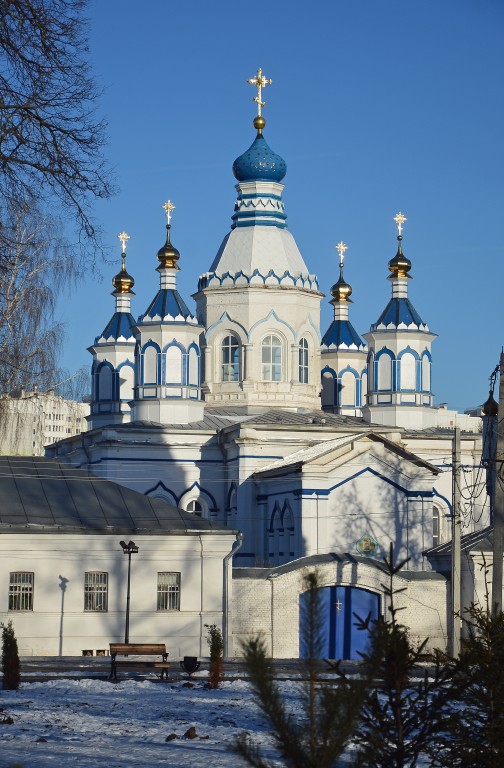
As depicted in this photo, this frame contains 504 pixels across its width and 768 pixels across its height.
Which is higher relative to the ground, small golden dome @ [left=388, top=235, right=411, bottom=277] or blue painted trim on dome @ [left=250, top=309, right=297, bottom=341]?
small golden dome @ [left=388, top=235, right=411, bottom=277]

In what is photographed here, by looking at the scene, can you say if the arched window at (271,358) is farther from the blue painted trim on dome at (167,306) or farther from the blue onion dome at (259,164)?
the blue onion dome at (259,164)

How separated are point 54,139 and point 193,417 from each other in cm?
2685

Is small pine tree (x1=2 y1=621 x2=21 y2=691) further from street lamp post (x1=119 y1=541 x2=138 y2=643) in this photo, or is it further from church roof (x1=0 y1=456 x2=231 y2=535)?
church roof (x1=0 y1=456 x2=231 y2=535)

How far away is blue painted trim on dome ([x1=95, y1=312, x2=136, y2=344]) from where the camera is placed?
42.6m

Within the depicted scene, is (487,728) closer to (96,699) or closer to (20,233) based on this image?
(96,699)

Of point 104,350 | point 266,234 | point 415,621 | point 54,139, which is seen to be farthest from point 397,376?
point 54,139

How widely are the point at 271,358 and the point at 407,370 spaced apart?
13.1 feet

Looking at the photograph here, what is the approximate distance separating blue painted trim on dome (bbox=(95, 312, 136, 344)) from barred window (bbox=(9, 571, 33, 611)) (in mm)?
16751

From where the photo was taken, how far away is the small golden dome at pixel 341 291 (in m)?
44.4

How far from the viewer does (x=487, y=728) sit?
9688 millimetres

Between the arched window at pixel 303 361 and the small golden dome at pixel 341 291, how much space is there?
498 cm

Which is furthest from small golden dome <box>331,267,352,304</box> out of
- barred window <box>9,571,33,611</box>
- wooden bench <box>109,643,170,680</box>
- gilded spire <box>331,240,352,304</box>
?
wooden bench <box>109,643,170,680</box>

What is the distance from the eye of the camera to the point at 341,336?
43.5m

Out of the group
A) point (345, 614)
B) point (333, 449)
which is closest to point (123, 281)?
point (333, 449)
